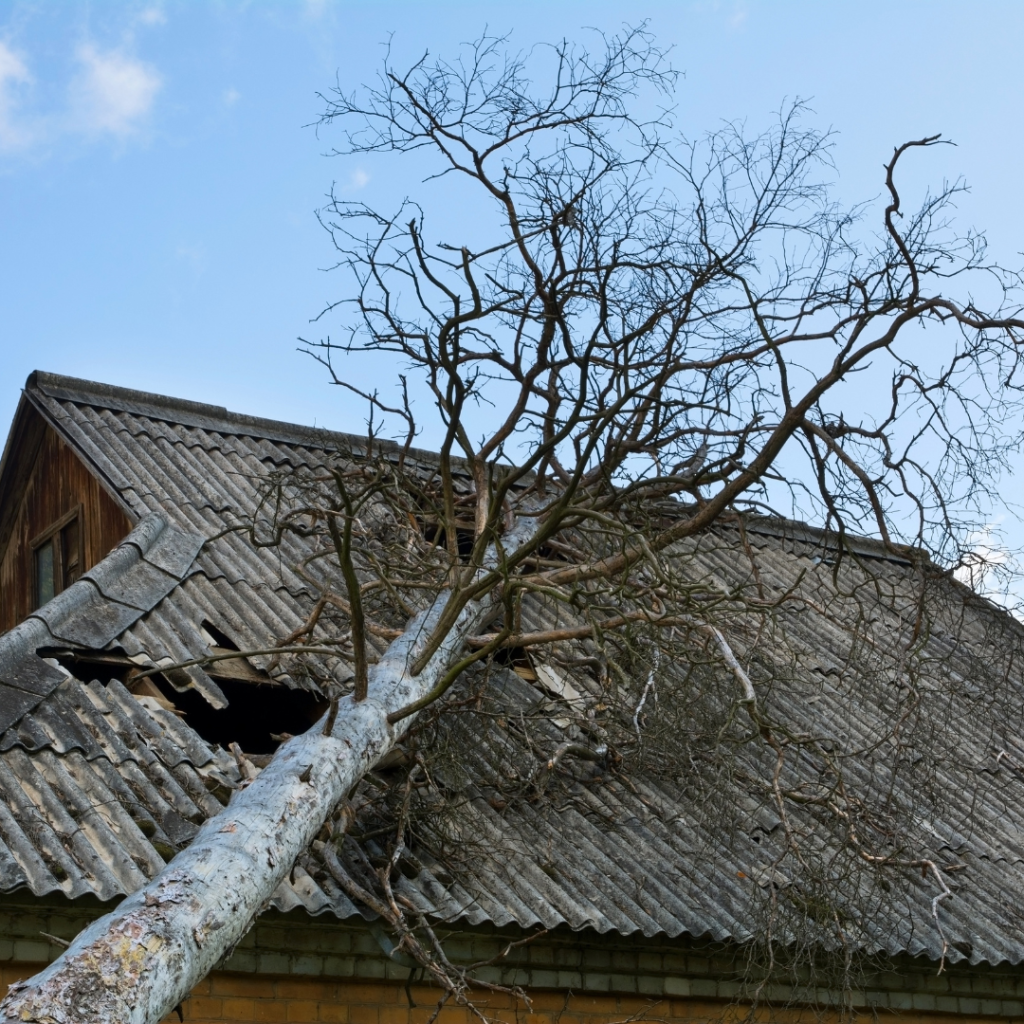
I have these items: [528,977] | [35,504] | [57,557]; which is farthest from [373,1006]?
[35,504]

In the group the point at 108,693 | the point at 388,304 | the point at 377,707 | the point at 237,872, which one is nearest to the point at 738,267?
the point at 388,304

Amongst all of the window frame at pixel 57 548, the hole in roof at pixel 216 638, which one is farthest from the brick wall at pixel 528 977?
the window frame at pixel 57 548

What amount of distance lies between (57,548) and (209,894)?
6.79 meters

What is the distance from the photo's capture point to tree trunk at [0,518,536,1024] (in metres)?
3.46

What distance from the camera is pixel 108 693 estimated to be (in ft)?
21.4

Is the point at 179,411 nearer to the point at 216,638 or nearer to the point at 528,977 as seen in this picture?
the point at 216,638

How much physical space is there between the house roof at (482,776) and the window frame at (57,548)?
644 mm

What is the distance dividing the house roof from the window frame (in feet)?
2.11

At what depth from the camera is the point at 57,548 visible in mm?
10133

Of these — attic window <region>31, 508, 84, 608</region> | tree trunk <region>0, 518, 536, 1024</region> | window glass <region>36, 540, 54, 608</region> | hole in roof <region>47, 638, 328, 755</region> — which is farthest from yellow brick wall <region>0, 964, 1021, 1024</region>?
window glass <region>36, 540, 54, 608</region>

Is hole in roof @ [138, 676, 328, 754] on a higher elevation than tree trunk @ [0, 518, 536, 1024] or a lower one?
higher

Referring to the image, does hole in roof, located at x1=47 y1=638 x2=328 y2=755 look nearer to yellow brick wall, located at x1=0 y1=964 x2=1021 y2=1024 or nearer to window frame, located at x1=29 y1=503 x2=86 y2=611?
yellow brick wall, located at x1=0 y1=964 x2=1021 y2=1024

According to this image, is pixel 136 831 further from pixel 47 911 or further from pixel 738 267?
pixel 738 267

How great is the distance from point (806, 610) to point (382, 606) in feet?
15.6
